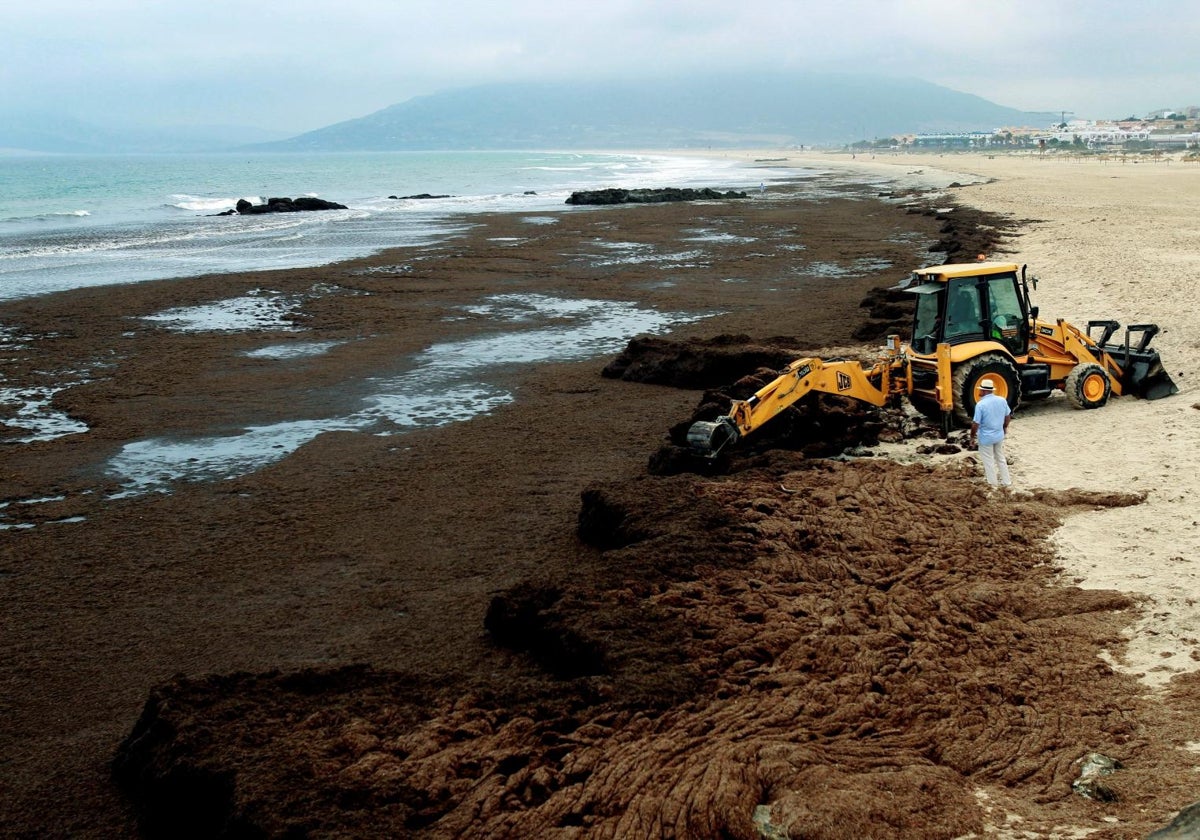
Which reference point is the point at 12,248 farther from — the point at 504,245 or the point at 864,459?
the point at 864,459

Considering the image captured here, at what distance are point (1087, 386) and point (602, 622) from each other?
27.6 ft

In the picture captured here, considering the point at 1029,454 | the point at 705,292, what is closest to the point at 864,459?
the point at 1029,454

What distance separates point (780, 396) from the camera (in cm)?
1120

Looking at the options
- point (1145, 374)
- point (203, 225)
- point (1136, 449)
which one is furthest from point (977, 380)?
point (203, 225)

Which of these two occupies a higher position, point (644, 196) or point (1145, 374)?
point (644, 196)

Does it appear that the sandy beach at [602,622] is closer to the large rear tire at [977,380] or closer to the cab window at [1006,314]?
the large rear tire at [977,380]

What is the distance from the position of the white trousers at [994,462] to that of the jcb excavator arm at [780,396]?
1.92 m

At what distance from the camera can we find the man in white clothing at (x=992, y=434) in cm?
974

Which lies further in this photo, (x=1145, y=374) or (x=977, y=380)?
(x=1145, y=374)

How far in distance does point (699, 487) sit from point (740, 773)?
4.66 m

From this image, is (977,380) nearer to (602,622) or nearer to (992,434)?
(992,434)

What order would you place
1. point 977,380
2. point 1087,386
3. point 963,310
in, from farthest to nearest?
point 1087,386 → point 963,310 → point 977,380

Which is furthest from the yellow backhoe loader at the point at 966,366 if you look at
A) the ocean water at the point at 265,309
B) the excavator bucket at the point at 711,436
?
the ocean water at the point at 265,309

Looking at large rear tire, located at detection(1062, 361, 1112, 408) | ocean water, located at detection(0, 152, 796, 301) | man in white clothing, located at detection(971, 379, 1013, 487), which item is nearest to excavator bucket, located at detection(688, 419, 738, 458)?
man in white clothing, located at detection(971, 379, 1013, 487)
